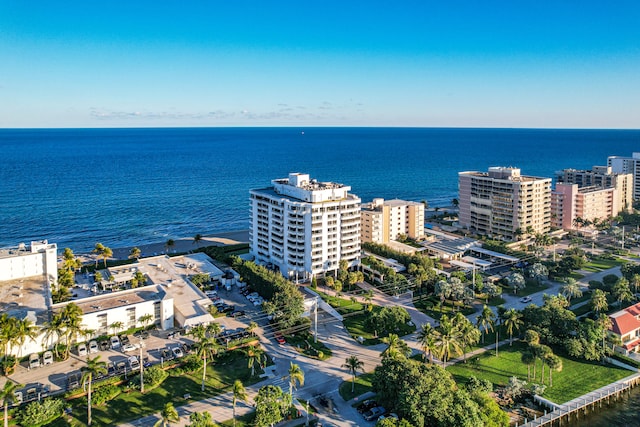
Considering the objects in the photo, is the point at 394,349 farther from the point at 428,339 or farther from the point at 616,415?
the point at 616,415

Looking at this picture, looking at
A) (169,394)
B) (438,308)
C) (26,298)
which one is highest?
(26,298)

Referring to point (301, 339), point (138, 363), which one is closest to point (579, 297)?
point (301, 339)

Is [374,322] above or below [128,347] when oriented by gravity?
above

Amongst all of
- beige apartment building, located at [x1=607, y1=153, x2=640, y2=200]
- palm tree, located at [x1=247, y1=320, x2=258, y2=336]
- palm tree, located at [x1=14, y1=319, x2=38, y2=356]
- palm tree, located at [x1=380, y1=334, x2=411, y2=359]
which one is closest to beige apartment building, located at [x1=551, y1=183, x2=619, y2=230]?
beige apartment building, located at [x1=607, y1=153, x2=640, y2=200]

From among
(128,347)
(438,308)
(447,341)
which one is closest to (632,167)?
(438,308)

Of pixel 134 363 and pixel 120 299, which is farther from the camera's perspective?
pixel 120 299

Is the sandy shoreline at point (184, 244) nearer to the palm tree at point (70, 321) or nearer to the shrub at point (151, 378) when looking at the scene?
the palm tree at point (70, 321)
